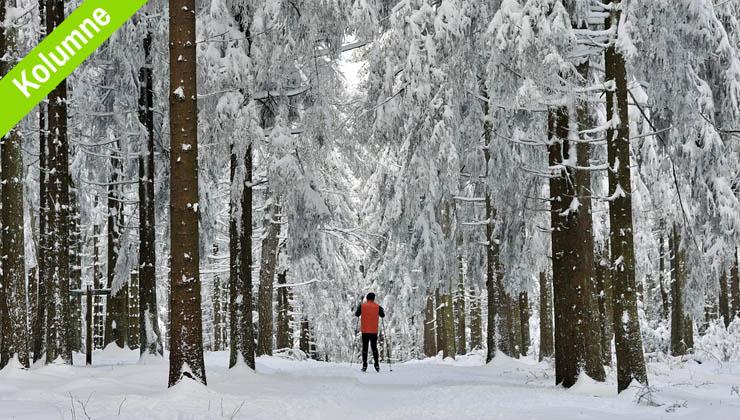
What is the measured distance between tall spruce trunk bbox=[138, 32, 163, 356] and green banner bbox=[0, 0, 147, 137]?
95.8 inches

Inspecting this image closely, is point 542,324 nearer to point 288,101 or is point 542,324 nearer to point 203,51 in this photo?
point 288,101

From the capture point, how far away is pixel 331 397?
9.16m

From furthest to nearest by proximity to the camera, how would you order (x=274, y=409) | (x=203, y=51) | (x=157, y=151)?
1. (x=157, y=151)
2. (x=203, y=51)
3. (x=274, y=409)

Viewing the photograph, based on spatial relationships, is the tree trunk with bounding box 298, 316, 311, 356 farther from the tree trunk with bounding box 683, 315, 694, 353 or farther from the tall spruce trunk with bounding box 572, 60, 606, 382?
the tall spruce trunk with bounding box 572, 60, 606, 382

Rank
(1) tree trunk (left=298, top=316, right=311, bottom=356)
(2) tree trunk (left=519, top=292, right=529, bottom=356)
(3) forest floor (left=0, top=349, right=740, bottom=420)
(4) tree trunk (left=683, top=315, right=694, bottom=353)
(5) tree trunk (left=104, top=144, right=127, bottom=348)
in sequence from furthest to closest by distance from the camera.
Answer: (1) tree trunk (left=298, top=316, right=311, bottom=356) → (2) tree trunk (left=519, top=292, right=529, bottom=356) → (4) tree trunk (left=683, top=315, right=694, bottom=353) → (5) tree trunk (left=104, top=144, right=127, bottom=348) → (3) forest floor (left=0, top=349, right=740, bottom=420)

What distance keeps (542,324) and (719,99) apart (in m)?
7.98

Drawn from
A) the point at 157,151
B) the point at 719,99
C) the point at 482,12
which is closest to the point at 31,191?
the point at 157,151

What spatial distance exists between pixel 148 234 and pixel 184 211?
7424 millimetres

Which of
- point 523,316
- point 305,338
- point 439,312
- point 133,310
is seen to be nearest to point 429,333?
point 439,312

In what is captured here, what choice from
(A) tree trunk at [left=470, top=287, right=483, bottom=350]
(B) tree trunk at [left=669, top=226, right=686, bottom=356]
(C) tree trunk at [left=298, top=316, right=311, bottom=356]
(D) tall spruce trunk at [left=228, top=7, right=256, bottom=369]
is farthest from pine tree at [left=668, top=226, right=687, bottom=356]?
(C) tree trunk at [left=298, top=316, right=311, bottom=356]

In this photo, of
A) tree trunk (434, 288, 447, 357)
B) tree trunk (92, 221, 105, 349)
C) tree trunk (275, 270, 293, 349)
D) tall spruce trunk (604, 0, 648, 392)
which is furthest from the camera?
tree trunk (92, 221, 105, 349)

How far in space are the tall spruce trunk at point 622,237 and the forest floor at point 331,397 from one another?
461 mm

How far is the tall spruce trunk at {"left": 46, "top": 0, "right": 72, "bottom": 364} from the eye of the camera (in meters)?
11.8

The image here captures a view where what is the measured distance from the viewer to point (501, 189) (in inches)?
540
